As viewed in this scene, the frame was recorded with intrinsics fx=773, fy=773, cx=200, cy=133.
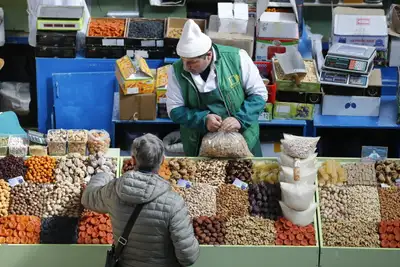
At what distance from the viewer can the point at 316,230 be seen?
4.62 meters

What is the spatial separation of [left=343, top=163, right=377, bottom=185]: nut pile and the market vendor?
0.68 metres

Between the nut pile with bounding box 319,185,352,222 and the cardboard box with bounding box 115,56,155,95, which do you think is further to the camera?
the cardboard box with bounding box 115,56,155,95

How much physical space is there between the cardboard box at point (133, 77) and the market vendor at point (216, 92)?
1298 millimetres

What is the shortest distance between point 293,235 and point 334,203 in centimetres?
36

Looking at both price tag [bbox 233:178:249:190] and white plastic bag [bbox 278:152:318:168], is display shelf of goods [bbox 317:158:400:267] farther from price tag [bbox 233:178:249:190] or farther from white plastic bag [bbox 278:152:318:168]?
price tag [bbox 233:178:249:190]

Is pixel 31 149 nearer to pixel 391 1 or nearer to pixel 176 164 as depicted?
pixel 176 164

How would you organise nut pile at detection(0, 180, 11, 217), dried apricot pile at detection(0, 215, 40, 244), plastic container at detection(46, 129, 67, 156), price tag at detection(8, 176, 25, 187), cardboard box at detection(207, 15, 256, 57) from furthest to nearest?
cardboard box at detection(207, 15, 256, 57) < plastic container at detection(46, 129, 67, 156) < price tag at detection(8, 176, 25, 187) < nut pile at detection(0, 180, 11, 217) < dried apricot pile at detection(0, 215, 40, 244)

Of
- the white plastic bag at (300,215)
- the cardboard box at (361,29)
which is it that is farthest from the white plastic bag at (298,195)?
the cardboard box at (361,29)

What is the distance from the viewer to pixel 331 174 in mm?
4805

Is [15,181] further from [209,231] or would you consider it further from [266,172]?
[266,172]

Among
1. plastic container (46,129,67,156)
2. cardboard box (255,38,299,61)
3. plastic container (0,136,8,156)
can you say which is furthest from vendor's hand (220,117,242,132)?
cardboard box (255,38,299,61)

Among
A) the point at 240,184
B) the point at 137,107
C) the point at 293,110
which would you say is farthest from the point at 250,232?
the point at 137,107

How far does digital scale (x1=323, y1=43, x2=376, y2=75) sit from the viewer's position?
6121 millimetres

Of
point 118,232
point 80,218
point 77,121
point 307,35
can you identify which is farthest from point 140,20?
point 118,232
